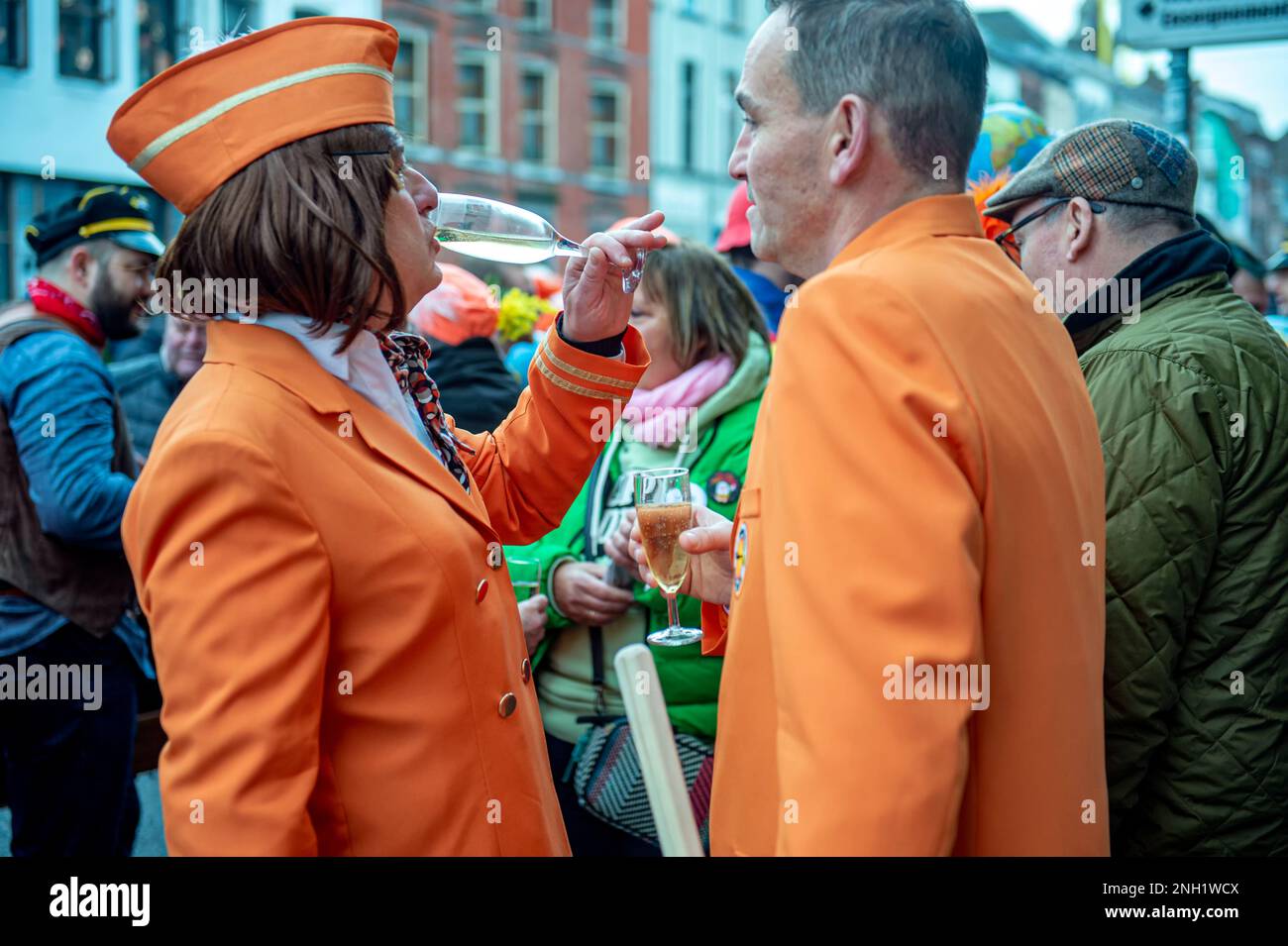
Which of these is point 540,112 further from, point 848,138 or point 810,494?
point 810,494

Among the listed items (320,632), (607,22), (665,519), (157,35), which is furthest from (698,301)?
(607,22)

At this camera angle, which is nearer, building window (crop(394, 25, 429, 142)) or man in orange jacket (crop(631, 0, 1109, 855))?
man in orange jacket (crop(631, 0, 1109, 855))

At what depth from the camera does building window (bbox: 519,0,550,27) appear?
3072 cm

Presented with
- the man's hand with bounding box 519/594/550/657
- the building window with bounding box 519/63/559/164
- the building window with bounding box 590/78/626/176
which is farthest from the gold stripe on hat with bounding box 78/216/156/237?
the building window with bounding box 590/78/626/176

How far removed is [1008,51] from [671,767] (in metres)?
52.6

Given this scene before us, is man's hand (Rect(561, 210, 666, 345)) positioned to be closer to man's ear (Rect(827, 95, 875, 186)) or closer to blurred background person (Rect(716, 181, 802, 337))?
man's ear (Rect(827, 95, 875, 186))

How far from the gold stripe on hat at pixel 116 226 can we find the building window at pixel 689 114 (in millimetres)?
30355

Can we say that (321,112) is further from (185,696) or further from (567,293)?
(185,696)

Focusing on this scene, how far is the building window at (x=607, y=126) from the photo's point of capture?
32781 millimetres

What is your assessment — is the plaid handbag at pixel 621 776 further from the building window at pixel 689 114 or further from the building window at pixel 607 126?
the building window at pixel 689 114

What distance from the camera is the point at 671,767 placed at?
4.22ft

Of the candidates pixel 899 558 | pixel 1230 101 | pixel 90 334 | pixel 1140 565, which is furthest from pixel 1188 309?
pixel 1230 101

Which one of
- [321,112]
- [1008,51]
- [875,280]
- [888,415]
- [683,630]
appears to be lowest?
[683,630]

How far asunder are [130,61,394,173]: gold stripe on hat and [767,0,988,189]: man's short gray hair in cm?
73
